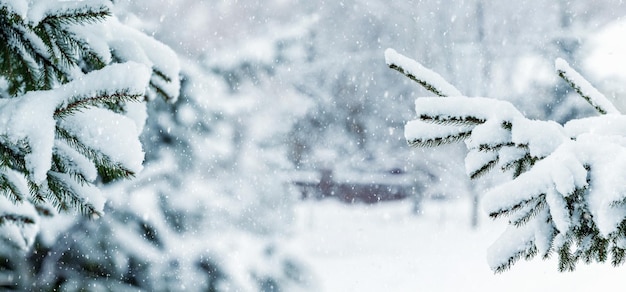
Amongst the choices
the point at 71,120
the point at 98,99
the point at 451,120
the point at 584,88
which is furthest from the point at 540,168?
the point at 71,120

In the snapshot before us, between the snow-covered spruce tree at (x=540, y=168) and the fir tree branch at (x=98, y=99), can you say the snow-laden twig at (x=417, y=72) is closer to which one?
the snow-covered spruce tree at (x=540, y=168)

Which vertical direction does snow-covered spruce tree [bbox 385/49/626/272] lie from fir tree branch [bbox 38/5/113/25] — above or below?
below

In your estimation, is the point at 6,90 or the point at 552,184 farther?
the point at 6,90

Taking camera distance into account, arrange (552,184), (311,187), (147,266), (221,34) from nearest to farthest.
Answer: (552,184)
(147,266)
(221,34)
(311,187)

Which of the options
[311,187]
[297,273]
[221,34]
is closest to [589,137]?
[297,273]

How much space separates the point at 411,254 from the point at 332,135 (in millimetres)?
2547

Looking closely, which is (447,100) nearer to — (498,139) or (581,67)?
(498,139)

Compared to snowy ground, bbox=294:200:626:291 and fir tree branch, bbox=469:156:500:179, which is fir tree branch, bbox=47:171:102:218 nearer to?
fir tree branch, bbox=469:156:500:179

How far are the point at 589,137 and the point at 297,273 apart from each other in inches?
177

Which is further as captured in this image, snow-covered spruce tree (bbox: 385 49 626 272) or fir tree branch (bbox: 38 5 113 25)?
fir tree branch (bbox: 38 5 113 25)

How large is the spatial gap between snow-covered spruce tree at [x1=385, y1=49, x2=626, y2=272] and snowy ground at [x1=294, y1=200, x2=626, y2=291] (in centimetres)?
661

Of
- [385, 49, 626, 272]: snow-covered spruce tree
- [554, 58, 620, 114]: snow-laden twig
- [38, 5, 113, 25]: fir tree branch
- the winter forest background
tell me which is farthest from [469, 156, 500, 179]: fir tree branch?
the winter forest background

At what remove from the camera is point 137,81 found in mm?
1196

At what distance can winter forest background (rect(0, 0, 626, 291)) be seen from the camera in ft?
17.0
